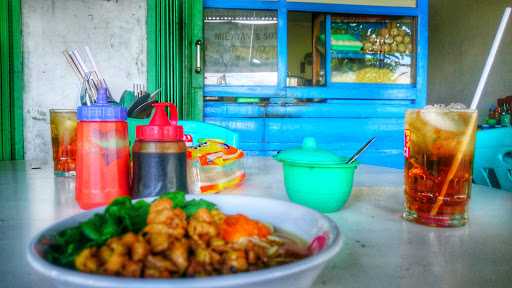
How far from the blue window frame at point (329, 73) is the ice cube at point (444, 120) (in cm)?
259

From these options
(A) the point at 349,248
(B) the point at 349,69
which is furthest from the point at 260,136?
(A) the point at 349,248

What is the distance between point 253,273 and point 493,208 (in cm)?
75

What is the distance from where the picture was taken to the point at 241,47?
11.4ft

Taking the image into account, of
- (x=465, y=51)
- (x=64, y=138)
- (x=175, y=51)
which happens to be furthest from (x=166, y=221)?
(x=465, y=51)

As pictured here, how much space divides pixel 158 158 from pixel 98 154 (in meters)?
0.12

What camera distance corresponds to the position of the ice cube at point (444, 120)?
724 mm

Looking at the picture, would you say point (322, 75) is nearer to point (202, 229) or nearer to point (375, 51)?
point (375, 51)

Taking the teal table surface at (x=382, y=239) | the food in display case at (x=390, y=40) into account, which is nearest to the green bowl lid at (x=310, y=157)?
the teal table surface at (x=382, y=239)

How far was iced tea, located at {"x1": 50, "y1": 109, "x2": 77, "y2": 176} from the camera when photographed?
1.21m

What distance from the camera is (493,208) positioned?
0.87m

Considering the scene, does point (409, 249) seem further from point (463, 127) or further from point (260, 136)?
point (260, 136)

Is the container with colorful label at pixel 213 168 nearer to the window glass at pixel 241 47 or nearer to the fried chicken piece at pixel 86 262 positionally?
the fried chicken piece at pixel 86 262

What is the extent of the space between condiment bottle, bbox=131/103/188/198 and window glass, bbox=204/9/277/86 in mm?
2641

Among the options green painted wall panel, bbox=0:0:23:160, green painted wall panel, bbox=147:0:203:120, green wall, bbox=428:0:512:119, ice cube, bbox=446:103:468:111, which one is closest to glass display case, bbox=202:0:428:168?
green painted wall panel, bbox=147:0:203:120
